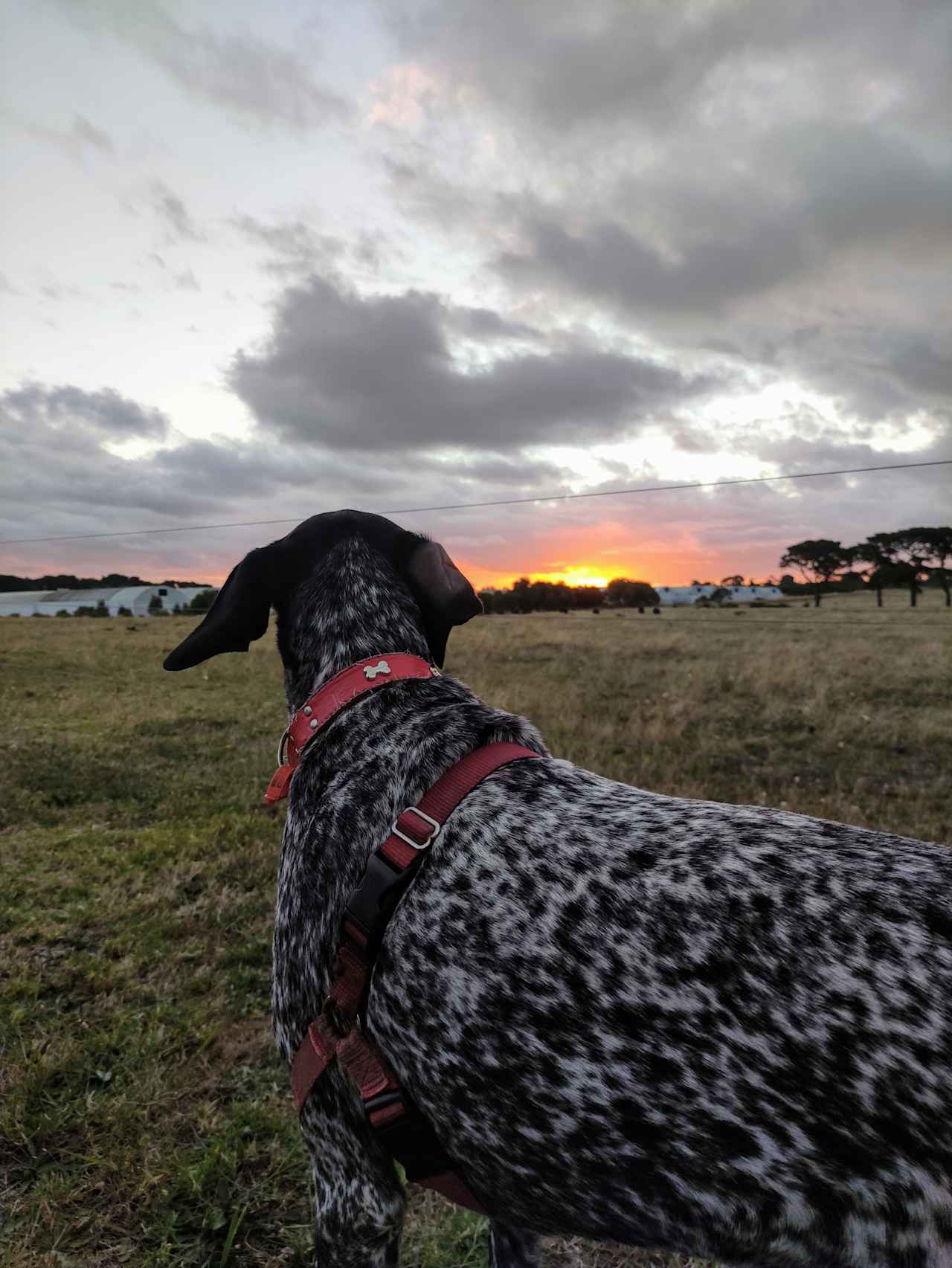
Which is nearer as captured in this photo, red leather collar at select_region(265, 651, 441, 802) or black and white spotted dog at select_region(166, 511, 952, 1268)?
black and white spotted dog at select_region(166, 511, 952, 1268)

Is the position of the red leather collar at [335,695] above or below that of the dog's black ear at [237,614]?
below

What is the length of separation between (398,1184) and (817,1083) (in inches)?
63.0

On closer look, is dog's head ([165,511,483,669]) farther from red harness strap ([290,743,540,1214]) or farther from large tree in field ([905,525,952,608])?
large tree in field ([905,525,952,608])

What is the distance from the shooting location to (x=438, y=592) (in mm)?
3609

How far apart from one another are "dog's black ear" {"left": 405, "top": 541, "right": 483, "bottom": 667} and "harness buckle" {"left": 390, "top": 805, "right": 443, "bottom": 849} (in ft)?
4.31

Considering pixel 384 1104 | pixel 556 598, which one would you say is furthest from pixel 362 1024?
pixel 556 598

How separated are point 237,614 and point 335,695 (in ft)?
2.78

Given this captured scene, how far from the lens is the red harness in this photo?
7.39 ft

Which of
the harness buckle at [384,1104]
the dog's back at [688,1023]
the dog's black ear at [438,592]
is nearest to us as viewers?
the dog's back at [688,1023]

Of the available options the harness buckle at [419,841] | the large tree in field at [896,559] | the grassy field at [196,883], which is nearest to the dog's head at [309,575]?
the harness buckle at [419,841]

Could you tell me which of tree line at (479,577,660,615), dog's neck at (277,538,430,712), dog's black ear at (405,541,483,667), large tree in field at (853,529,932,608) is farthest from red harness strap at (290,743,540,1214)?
large tree in field at (853,529,932,608)

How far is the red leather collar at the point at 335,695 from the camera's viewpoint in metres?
2.93

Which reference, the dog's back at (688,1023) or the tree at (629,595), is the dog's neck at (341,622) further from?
the tree at (629,595)

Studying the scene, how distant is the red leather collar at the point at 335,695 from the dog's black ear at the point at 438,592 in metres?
0.55
